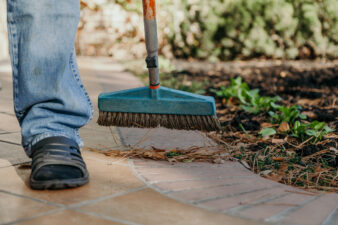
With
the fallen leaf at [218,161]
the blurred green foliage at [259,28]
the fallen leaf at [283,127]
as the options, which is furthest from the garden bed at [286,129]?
the blurred green foliage at [259,28]

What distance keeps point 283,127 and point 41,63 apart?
1.47 metres

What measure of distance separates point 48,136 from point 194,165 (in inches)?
23.6

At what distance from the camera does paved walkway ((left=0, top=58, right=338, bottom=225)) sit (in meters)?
1.31

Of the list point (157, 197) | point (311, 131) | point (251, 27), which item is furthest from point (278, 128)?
point (251, 27)

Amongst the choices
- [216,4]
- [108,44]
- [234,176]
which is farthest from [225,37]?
[234,176]

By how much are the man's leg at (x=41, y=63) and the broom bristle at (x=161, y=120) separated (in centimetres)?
50

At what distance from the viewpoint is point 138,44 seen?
A: 285 inches

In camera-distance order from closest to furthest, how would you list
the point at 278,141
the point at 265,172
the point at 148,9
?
the point at 265,172
the point at 148,9
the point at 278,141

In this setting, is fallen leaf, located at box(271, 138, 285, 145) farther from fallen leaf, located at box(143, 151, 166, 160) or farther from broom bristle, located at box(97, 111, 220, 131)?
fallen leaf, located at box(143, 151, 166, 160)

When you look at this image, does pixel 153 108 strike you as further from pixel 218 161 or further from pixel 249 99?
pixel 249 99

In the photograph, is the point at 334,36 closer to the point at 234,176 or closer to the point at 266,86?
the point at 266,86

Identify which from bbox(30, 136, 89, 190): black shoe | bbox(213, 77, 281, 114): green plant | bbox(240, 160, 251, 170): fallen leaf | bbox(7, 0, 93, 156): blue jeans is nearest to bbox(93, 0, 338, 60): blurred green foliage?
bbox(213, 77, 281, 114): green plant

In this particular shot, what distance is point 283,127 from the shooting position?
8.49ft

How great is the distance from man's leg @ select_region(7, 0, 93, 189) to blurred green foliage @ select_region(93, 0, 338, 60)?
16.7 ft
